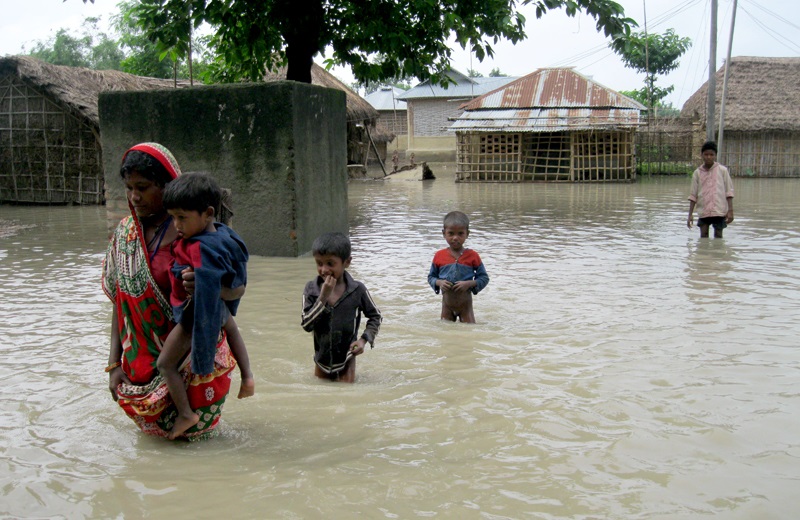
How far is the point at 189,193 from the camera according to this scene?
2803mm

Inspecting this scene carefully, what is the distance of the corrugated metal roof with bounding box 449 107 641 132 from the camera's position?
22609 millimetres

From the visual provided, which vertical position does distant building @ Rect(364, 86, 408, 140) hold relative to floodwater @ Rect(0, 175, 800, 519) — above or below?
above

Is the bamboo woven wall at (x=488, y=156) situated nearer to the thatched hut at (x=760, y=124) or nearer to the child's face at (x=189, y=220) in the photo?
the thatched hut at (x=760, y=124)

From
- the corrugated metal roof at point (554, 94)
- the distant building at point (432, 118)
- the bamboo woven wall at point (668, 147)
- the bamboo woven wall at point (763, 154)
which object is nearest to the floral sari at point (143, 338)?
the corrugated metal roof at point (554, 94)

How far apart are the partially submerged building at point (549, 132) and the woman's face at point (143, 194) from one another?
20884mm

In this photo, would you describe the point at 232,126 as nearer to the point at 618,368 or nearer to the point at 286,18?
the point at 286,18

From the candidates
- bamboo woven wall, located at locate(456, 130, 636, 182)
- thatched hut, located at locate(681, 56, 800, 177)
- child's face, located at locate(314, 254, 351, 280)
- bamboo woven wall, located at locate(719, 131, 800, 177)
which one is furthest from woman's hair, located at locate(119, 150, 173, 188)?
bamboo woven wall, located at locate(719, 131, 800, 177)

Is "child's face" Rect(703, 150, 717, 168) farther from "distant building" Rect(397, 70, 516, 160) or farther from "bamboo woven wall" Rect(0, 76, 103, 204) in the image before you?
"distant building" Rect(397, 70, 516, 160)

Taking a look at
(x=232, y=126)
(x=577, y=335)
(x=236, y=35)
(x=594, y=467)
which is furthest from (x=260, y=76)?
(x=594, y=467)

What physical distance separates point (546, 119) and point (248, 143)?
1681 centimetres

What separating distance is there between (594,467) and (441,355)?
5.98ft

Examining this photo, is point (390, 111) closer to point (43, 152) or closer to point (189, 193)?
point (43, 152)

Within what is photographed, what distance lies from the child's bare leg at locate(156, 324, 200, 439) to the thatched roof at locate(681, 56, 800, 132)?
24.6 metres

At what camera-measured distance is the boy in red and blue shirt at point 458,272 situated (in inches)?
209
